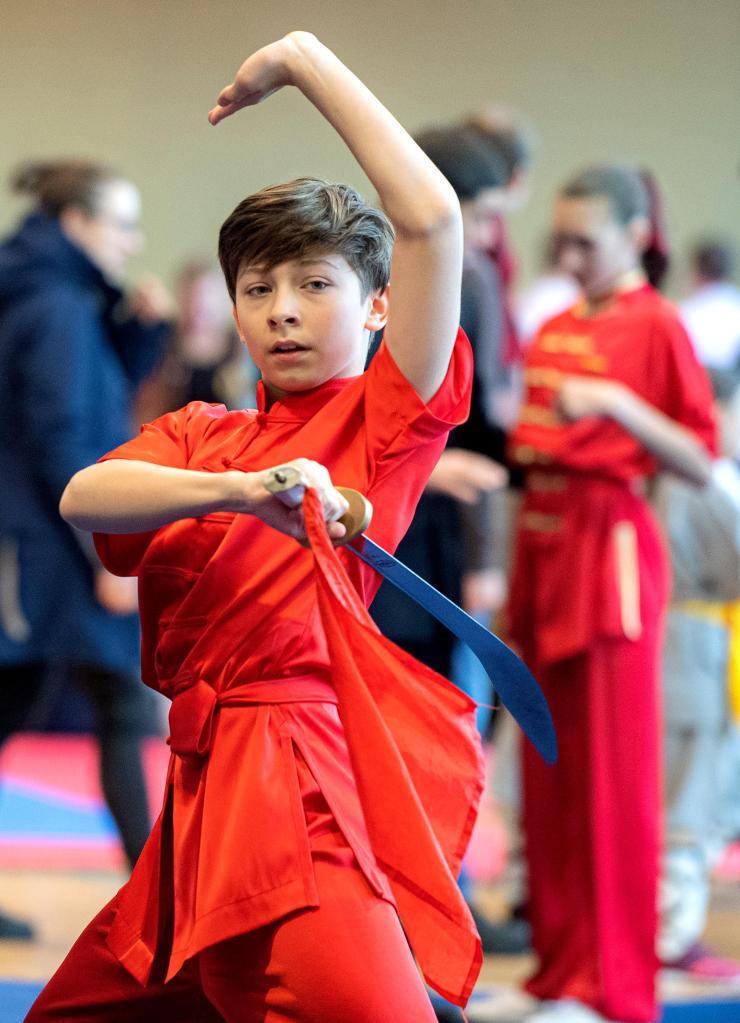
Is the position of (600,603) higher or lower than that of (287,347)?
lower

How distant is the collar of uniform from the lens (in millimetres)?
1647

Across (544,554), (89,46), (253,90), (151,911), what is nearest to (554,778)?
(544,554)

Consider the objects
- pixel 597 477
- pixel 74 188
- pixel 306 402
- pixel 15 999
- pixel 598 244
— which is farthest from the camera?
pixel 74 188

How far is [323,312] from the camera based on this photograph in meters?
1.59

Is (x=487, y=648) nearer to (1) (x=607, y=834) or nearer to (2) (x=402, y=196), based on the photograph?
(2) (x=402, y=196)

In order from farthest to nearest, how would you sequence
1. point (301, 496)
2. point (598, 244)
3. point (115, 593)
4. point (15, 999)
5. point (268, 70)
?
point (115, 593) < point (598, 244) < point (15, 999) < point (268, 70) < point (301, 496)

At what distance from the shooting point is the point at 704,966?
11.5 feet

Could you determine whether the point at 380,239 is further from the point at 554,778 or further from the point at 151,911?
the point at 554,778

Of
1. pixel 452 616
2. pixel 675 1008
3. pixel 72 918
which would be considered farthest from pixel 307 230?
pixel 72 918

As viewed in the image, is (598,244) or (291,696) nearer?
(291,696)

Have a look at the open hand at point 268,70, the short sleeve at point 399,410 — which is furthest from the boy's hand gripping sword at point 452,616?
the open hand at point 268,70

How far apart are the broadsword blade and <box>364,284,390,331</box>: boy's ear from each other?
268 mm

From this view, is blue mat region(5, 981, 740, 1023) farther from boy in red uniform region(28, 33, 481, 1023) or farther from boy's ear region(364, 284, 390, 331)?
boy's ear region(364, 284, 390, 331)

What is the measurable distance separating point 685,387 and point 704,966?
4.45 feet
